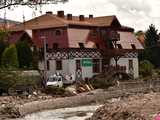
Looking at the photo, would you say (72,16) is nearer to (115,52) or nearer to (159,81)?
(115,52)

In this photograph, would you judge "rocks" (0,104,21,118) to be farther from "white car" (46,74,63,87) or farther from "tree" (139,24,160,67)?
"tree" (139,24,160,67)

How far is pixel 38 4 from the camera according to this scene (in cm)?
2066

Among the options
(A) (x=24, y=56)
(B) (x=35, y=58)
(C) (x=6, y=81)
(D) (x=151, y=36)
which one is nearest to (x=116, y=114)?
(C) (x=6, y=81)

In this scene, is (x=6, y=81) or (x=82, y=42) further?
(x=82, y=42)

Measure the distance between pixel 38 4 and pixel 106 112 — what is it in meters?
12.0

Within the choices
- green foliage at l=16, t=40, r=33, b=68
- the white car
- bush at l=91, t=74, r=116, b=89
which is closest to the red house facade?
green foliage at l=16, t=40, r=33, b=68

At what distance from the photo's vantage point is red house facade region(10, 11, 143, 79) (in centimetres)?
6788

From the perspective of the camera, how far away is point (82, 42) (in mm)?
69688

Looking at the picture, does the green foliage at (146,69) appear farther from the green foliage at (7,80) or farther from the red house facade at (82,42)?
the green foliage at (7,80)

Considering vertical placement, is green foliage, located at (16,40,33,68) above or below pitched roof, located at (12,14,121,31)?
below

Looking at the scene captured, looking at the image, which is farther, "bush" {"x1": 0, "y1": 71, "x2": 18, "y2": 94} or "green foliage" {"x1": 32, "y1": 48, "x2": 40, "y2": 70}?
"green foliage" {"x1": 32, "y1": 48, "x2": 40, "y2": 70}

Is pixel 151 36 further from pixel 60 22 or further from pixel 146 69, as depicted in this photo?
pixel 60 22

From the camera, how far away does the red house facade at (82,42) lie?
223ft

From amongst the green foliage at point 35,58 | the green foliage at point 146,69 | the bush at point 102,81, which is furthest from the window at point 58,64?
the green foliage at point 146,69
